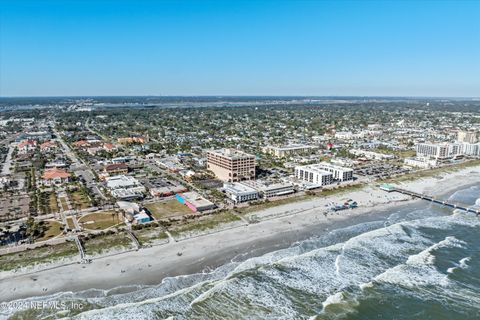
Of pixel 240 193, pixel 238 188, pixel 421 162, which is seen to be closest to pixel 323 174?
pixel 238 188

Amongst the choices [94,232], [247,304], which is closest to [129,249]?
[94,232]

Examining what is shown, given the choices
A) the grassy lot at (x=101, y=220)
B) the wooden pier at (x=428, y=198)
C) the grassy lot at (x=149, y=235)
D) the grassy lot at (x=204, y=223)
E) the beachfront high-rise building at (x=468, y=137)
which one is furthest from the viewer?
the beachfront high-rise building at (x=468, y=137)

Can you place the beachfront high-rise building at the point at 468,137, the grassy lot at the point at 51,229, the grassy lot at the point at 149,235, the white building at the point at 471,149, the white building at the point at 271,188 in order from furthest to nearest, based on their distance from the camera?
1. the beachfront high-rise building at the point at 468,137
2. the white building at the point at 471,149
3. the white building at the point at 271,188
4. the grassy lot at the point at 51,229
5. the grassy lot at the point at 149,235

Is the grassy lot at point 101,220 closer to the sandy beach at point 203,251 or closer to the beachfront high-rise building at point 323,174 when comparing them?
the sandy beach at point 203,251

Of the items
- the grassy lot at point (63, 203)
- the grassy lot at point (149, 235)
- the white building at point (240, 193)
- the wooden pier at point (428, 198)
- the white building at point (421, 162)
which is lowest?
the grassy lot at point (149, 235)

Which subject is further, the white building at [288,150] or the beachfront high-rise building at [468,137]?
the beachfront high-rise building at [468,137]

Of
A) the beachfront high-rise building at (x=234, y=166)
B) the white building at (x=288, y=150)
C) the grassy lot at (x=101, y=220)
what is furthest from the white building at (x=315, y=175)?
the grassy lot at (x=101, y=220)
